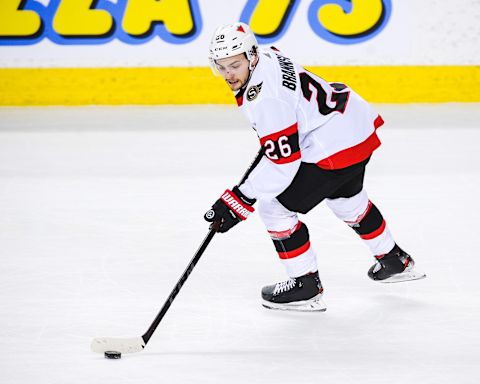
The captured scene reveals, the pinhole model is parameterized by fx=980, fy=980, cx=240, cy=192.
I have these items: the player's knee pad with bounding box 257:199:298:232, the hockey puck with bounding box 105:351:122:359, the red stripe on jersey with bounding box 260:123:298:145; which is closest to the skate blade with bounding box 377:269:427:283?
the player's knee pad with bounding box 257:199:298:232

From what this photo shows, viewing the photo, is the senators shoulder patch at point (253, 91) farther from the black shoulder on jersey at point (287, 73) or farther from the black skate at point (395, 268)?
the black skate at point (395, 268)

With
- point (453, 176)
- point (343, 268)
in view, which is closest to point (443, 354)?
point (343, 268)

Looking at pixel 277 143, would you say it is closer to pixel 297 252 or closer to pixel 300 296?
pixel 297 252

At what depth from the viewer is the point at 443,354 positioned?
102 inches

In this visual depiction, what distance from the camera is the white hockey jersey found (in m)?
2.66

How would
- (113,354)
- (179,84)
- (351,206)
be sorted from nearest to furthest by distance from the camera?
(113,354)
(351,206)
(179,84)

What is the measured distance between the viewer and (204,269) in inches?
136

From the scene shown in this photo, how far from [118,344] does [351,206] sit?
0.90 meters

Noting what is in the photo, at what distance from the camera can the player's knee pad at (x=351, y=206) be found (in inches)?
121

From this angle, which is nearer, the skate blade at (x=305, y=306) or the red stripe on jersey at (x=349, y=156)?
the red stripe on jersey at (x=349, y=156)

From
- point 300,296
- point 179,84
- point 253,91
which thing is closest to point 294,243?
point 300,296

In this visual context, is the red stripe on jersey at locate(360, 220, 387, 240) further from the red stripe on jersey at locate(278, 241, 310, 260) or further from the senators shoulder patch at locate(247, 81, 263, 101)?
the senators shoulder patch at locate(247, 81, 263, 101)

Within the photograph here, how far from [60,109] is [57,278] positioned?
3.71 metres

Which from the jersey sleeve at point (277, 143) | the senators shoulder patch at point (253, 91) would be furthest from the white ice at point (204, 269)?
the senators shoulder patch at point (253, 91)
